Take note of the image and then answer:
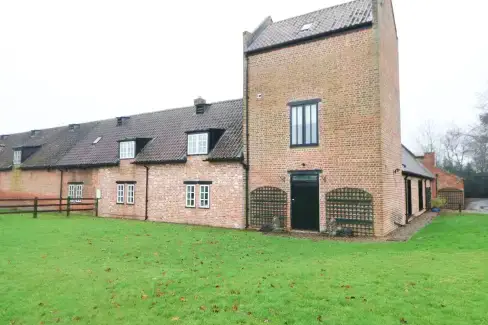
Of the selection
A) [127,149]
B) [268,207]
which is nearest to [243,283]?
[268,207]

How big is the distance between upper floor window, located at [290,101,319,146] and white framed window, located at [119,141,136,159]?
11768mm

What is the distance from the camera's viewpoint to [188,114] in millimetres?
24969

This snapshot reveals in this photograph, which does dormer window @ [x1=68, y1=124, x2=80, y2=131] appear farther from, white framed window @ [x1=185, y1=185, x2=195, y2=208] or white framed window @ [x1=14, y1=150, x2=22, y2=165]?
white framed window @ [x1=185, y1=185, x2=195, y2=208]

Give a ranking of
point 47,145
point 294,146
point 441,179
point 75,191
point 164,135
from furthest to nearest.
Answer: point 441,179
point 47,145
point 75,191
point 164,135
point 294,146

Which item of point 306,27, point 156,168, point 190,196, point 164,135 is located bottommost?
point 190,196

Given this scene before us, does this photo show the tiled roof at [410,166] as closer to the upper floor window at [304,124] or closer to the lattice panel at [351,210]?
the lattice panel at [351,210]

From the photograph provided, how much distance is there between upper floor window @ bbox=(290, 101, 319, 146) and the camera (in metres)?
16.6

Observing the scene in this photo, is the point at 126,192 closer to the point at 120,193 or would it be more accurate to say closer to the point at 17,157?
the point at 120,193

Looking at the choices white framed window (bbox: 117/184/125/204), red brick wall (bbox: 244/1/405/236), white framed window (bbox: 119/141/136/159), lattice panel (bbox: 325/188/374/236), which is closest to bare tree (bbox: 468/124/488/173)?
red brick wall (bbox: 244/1/405/236)

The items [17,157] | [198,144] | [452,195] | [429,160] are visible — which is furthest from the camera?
[429,160]

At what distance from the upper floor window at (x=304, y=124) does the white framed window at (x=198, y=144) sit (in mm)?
5585

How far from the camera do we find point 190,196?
66.9 feet

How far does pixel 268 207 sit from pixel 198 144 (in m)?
5.90

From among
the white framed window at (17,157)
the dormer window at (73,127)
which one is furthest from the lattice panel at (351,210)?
the white framed window at (17,157)
